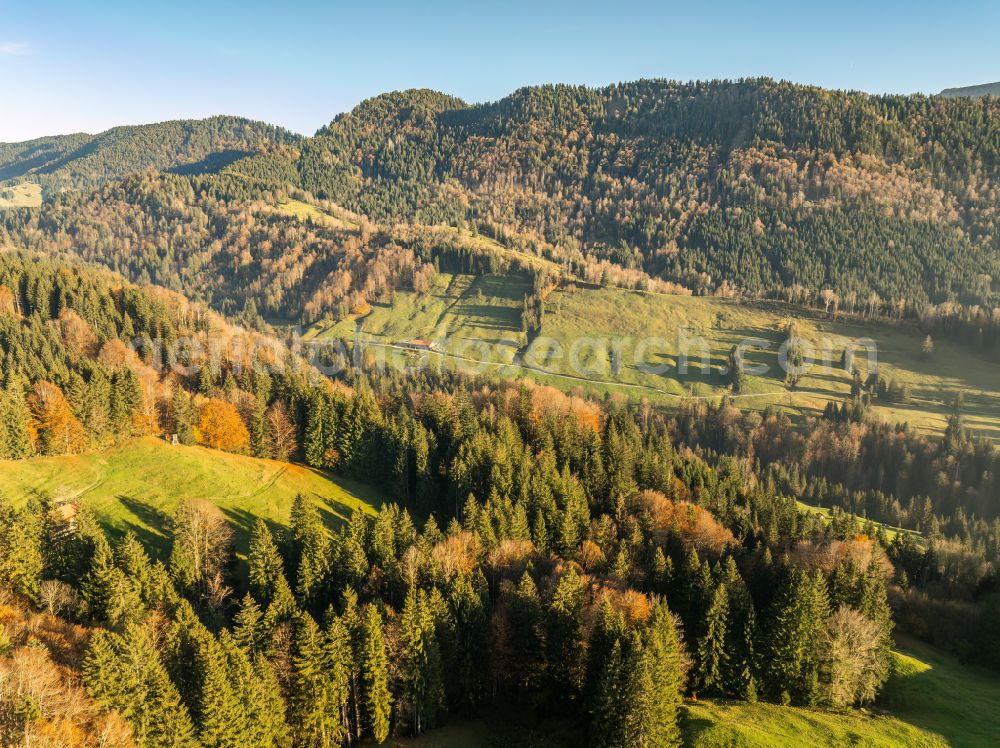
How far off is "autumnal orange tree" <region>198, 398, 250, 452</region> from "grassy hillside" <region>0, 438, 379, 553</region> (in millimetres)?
2680

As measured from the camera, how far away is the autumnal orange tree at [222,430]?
104188 millimetres

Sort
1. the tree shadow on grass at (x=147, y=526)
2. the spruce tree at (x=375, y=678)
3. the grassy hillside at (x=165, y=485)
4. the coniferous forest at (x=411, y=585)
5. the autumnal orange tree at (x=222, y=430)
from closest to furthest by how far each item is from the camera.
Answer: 1. the coniferous forest at (x=411, y=585)
2. the spruce tree at (x=375, y=678)
3. the tree shadow on grass at (x=147, y=526)
4. the grassy hillside at (x=165, y=485)
5. the autumnal orange tree at (x=222, y=430)

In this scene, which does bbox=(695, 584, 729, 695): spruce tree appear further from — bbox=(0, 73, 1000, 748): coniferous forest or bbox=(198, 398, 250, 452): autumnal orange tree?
bbox=(198, 398, 250, 452): autumnal orange tree

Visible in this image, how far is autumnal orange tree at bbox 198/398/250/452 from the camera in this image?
342 feet

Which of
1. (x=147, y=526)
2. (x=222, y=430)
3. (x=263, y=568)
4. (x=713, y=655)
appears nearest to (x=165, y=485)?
(x=147, y=526)

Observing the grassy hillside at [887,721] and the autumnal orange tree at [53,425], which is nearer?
the grassy hillside at [887,721]

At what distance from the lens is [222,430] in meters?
104

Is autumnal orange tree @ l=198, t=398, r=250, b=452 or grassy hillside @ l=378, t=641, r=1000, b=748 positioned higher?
autumnal orange tree @ l=198, t=398, r=250, b=452

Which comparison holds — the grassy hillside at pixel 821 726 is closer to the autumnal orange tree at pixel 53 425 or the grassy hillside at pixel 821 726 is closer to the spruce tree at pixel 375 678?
the spruce tree at pixel 375 678

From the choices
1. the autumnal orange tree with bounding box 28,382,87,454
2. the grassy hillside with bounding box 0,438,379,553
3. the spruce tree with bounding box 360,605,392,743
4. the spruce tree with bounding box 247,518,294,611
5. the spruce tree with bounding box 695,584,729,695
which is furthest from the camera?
the autumnal orange tree with bounding box 28,382,87,454

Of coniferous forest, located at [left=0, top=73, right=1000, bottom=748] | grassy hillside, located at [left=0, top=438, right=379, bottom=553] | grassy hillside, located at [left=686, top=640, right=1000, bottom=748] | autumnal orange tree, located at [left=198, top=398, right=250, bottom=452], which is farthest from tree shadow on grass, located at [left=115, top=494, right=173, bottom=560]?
grassy hillside, located at [left=686, top=640, right=1000, bottom=748]

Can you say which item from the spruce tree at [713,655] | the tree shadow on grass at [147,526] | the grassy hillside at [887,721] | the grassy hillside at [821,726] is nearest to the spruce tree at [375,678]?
the grassy hillside at [821,726]

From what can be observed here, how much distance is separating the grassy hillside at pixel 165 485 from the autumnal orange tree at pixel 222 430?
8.79 ft

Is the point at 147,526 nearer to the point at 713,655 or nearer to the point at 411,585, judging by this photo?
the point at 411,585
